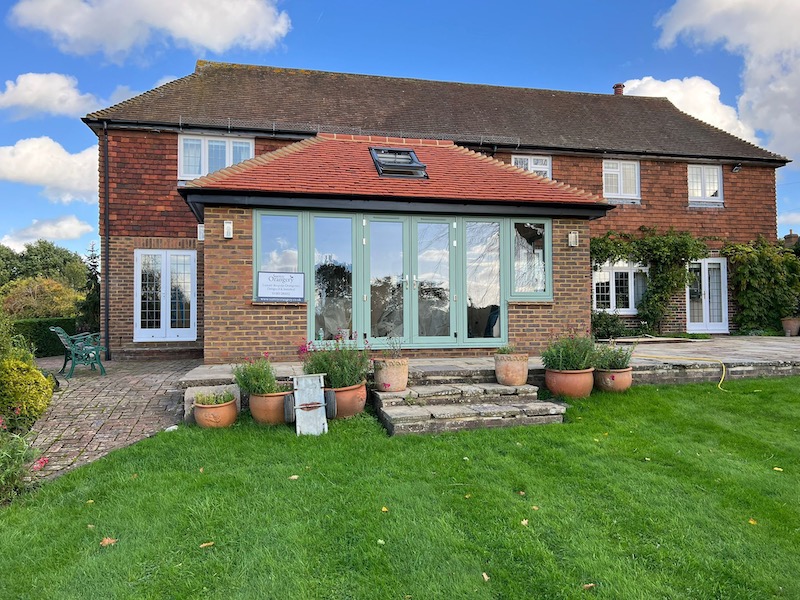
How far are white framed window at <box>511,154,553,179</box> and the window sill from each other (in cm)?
485

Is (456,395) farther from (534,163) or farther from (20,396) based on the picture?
(534,163)

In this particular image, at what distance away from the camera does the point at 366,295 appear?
7605mm

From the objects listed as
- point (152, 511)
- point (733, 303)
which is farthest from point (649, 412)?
point (733, 303)

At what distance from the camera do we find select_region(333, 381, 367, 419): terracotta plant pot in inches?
210

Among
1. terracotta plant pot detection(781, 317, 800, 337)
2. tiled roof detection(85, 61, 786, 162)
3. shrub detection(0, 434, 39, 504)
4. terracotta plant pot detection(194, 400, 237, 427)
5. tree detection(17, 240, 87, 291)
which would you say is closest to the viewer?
shrub detection(0, 434, 39, 504)

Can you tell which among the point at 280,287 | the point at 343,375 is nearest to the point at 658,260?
the point at 280,287

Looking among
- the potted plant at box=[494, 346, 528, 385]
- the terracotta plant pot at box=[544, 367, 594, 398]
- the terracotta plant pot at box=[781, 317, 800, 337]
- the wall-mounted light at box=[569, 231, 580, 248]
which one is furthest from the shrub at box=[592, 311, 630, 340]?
the potted plant at box=[494, 346, 528, 385]

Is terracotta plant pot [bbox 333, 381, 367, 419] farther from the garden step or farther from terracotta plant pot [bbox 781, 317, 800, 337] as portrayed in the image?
terracotta plant pot [bbox 781, 317, 800, 337]

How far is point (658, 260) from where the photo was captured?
1383cm

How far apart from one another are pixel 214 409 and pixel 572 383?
4423 millimetres

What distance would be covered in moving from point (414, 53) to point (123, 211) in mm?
9883

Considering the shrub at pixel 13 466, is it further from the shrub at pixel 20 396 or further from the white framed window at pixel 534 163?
the white framed window at pixel 534 163

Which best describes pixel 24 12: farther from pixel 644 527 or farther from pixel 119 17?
pixel 644 527

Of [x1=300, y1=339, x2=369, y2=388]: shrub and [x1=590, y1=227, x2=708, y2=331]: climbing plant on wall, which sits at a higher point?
[x1=590, y1=227, x2=708, y2=331]: climbing plant on wall
